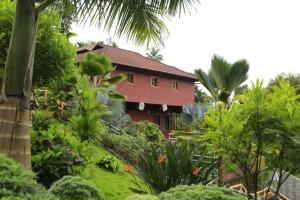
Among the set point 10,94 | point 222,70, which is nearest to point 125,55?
point 222,70

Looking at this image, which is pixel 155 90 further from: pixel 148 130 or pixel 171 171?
pixel 171 171

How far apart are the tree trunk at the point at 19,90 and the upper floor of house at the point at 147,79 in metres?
19.2

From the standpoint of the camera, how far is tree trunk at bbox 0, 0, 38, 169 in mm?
4750

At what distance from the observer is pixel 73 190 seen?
5266mm

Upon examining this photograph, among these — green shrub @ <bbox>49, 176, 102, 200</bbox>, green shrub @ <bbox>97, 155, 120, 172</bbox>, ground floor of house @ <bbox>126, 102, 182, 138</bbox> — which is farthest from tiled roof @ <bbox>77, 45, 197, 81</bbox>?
green shrub @ <bbox>49, 176, 102, 200</bbox>

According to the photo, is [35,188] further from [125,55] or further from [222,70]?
[125,55]

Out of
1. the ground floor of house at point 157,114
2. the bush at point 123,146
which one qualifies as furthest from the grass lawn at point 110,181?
the ground floor of house at point 157,114

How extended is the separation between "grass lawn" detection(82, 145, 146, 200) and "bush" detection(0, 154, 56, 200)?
16.9 feet

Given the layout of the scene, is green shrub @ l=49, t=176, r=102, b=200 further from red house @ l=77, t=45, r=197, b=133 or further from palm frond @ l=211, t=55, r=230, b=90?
red house @ l=77, t=45, r=197, b=133

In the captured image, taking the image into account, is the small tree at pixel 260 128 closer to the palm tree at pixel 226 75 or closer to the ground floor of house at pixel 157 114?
the palm tree at pixel 226 75

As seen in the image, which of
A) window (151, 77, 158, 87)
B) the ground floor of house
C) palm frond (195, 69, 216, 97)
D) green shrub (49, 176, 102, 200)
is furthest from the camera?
window (151, 77, 158, 87)

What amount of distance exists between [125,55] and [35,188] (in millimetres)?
25684

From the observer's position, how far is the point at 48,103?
17.1m

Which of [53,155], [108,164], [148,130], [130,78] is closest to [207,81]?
[108,164]
